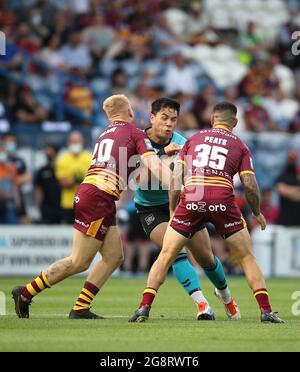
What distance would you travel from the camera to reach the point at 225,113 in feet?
39.3

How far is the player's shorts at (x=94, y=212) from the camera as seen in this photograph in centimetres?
1194

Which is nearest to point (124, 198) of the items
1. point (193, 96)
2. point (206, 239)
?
point (193, 96)

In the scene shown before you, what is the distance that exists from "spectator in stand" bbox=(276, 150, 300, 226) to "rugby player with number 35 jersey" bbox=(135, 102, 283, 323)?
1123 cm

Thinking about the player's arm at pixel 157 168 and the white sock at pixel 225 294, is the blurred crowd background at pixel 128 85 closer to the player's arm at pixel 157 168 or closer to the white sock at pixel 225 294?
the white sock at pixel 225 294

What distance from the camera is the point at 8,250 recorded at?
70.6ft

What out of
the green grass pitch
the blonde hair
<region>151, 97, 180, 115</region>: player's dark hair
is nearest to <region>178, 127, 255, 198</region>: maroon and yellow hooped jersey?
<region>151, 97, 180, 115</region>: player's dark hair

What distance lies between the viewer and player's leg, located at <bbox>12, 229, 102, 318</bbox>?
11.9m

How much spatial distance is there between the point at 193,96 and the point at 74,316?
13.9 metres

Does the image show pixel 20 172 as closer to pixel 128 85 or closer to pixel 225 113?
pixel 128 85

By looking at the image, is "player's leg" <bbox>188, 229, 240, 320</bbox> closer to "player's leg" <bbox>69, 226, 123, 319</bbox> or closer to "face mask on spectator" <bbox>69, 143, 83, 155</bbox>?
"player's leg" <bbox>69, 226, 123, 319</bbox>

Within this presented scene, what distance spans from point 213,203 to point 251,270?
810 millimetres

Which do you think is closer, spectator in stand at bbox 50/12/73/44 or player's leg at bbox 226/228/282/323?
player's leg at bbox 226/228/282/323

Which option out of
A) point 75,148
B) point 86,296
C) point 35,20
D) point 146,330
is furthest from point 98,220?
point 35,20

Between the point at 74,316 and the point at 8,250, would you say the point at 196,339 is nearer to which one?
the point at 74,316
